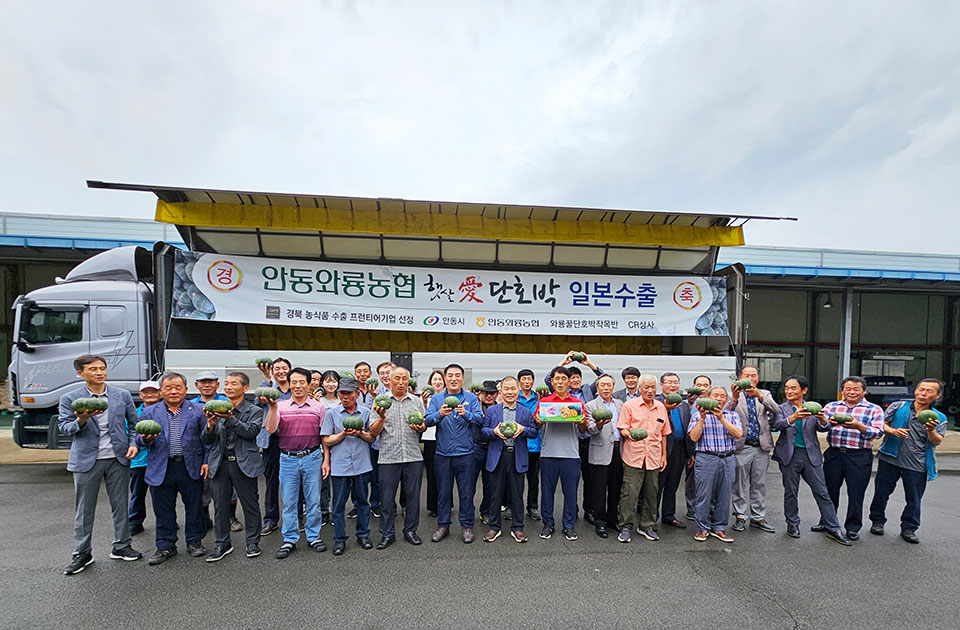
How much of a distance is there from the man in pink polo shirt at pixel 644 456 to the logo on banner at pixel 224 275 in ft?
20.7

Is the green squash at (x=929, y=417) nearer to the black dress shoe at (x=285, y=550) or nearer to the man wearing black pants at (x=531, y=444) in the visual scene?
the man wearing black pants at (x=531, y=444)

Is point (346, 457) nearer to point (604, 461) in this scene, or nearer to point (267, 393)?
point (267, 393)

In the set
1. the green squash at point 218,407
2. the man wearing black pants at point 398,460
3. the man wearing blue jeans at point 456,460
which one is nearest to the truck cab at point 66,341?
the green squash at point 218,407

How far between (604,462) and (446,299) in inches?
165

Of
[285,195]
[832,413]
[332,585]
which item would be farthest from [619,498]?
[285,195]

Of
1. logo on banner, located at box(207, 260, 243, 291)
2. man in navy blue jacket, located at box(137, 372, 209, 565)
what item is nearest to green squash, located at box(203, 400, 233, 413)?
man in navy blue jacket, located at box(137, 372, 209, 565)

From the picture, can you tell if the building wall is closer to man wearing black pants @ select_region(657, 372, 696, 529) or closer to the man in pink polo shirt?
man wearing black pants @ select_region(657, 372, 696, 529)

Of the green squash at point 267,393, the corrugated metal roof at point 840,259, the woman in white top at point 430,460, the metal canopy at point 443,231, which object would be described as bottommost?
the woman in white top at point 430,460

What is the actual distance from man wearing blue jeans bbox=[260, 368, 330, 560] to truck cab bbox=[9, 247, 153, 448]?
422cm

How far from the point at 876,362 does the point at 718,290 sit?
11.5 metres

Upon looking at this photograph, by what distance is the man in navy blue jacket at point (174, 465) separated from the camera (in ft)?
12.4

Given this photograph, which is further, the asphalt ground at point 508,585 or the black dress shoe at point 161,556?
the black dress shoe at point 161,556

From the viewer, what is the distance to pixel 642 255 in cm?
820

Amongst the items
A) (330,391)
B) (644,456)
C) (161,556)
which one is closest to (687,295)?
(644,456)
